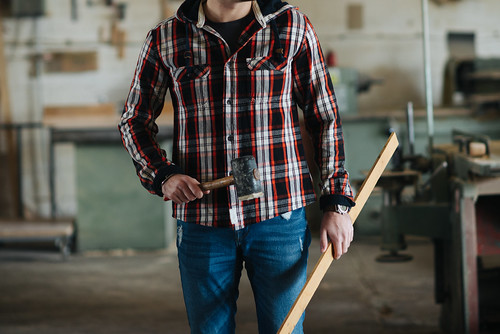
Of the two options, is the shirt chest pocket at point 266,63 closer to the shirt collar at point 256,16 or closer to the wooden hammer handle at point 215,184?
the shirt collar at point 256,16

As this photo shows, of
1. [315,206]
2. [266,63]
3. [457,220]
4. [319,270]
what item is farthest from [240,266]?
[315,206]

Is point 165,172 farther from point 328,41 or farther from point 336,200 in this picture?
Answer: point 328,41

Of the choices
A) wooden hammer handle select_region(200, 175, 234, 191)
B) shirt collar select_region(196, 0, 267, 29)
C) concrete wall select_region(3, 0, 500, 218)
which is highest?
concrete wall select_region(3, 0, 500, 218)

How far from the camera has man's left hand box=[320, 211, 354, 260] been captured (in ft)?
4.21

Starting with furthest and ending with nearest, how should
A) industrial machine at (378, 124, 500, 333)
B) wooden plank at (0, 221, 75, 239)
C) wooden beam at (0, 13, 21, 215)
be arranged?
wooden beam at (0, 13, 21, 215)
wooden plank at (0, 221, 75, 239)
industrial machine at (378, 124, 500, 333)

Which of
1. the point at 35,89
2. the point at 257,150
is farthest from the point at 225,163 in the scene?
the point at 35,89

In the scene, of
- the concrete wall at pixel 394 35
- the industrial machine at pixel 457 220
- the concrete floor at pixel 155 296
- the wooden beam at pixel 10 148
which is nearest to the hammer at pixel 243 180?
the industrial machine at pixel 457 220

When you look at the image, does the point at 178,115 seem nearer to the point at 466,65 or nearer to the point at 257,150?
the point at 257,150

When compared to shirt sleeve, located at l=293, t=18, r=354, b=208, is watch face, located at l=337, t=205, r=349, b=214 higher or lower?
lower

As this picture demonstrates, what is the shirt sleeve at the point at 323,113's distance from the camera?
1302 mm

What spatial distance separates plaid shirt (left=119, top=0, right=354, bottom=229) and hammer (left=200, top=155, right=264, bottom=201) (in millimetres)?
33

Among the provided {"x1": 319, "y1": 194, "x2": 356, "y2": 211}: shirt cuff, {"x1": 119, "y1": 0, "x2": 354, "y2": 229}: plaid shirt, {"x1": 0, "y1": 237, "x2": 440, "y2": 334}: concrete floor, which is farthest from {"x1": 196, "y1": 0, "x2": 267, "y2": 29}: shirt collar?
{"x1": 0, "y1": 237, "x2": 440, "y2": 334}: concrete floor

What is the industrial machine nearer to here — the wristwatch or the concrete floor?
the concrete floor

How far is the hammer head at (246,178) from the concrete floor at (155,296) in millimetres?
1520
